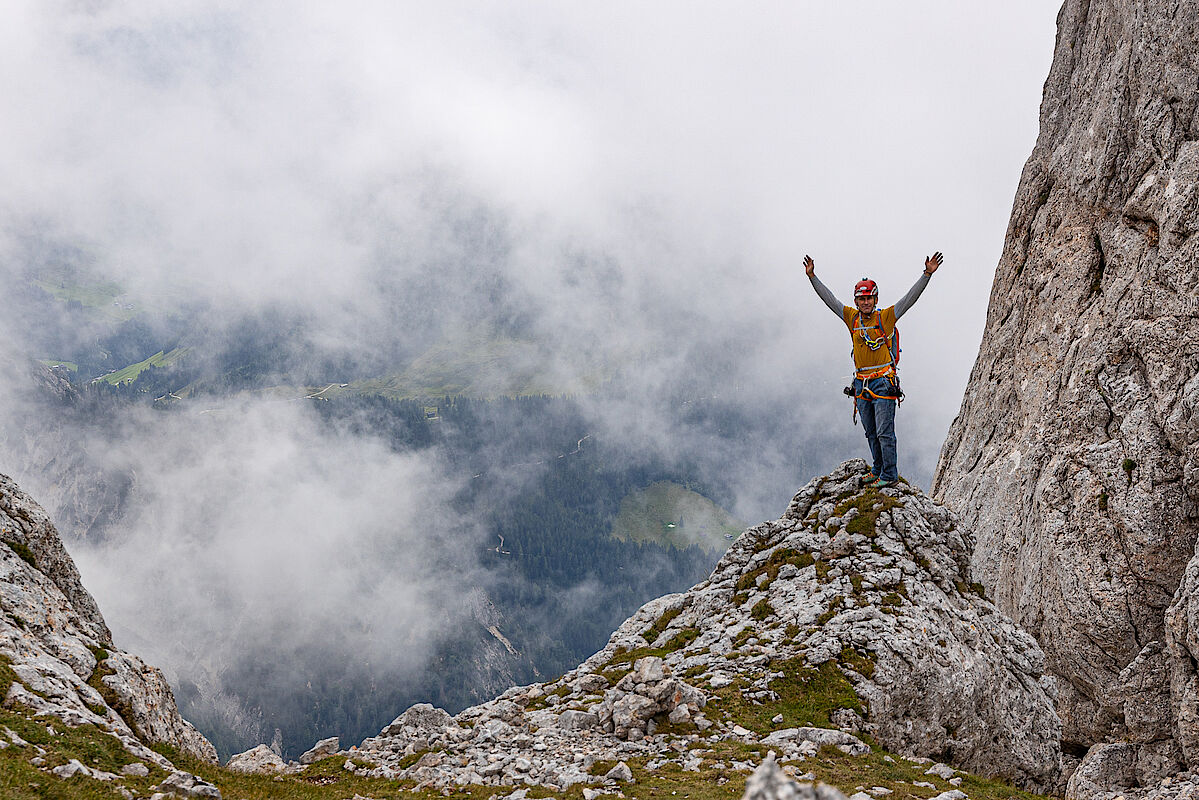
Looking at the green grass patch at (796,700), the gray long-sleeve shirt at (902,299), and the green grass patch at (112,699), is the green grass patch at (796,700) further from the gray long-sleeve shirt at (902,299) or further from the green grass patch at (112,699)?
the green grass patch at (112,699)

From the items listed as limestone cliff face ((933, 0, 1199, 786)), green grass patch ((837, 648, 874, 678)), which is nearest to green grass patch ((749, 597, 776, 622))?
green grass patch ((837, 648, 874, 678))

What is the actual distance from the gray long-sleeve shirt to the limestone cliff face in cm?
1709

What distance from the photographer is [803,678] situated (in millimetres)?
25688

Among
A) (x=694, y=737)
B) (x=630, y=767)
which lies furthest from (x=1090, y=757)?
(x=630, y=767)

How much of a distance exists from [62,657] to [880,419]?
3028 cm

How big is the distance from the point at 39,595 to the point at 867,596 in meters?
30.3

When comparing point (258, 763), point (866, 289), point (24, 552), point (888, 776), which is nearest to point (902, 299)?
point (866, 289)

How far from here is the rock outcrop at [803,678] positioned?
21.3 meters

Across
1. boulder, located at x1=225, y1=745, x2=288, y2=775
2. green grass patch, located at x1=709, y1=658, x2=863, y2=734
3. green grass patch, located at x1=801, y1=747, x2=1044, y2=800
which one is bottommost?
green grass patch, located at x1=801, y1=747, x2=1044, y2=800

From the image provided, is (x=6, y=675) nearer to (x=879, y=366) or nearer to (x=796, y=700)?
(x=796, y=700)

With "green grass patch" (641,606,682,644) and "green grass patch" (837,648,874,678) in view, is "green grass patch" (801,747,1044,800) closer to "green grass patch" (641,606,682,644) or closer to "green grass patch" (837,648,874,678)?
"green grass patch" (837,648,874,678)

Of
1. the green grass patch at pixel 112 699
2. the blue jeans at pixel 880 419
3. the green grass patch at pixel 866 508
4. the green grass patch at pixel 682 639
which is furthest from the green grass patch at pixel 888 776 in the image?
the green grass patch at pixel 112 699

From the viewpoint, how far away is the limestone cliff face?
115ft

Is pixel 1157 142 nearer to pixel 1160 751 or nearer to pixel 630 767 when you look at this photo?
pixel 1160 751
